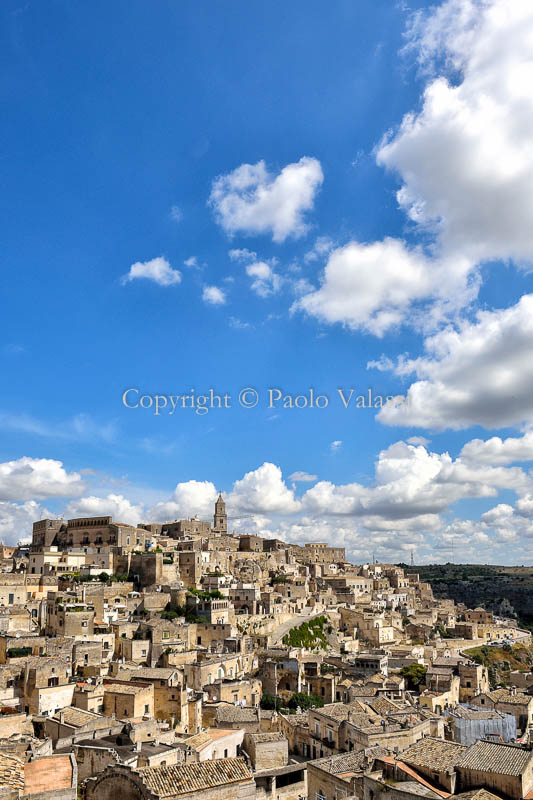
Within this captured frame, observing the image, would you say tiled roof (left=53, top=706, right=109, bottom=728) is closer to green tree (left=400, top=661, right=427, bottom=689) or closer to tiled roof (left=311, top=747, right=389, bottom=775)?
tiled roof (left=311, top=747, right=389, bottom=775)

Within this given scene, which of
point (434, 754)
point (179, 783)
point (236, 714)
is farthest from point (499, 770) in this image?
point (236, 714)

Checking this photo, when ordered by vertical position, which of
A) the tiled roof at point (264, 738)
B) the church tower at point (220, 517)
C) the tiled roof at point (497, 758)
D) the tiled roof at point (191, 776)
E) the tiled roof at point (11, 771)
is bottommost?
the tiled roof at point (264, 738)

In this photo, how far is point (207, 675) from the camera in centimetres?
4372

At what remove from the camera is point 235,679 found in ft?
145

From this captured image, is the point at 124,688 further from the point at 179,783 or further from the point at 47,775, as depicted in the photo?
the point at 179,783

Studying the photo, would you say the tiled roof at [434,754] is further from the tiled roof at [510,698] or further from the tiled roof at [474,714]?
the tiled roof at [510,698]

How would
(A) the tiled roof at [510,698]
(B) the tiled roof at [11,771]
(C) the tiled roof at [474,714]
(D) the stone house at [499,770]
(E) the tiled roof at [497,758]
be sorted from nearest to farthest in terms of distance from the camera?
1. (B) the tiled roof at [11,771]
2. (D) the stone house at [499,770]
3. (E) the tiled roof at [497,758]
4. (C) the tiled roof at [474,714]
5. (A) the tiled roof at [510,698]

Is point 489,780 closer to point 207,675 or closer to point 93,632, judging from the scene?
point 207,675

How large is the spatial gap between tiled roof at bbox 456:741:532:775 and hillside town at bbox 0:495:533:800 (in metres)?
0.08

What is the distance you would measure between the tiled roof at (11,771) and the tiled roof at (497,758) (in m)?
13.9

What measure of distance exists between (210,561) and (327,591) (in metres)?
14.0

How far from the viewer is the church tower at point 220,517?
109125mm

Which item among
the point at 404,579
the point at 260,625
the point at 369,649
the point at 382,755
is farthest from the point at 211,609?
the point at 404,579

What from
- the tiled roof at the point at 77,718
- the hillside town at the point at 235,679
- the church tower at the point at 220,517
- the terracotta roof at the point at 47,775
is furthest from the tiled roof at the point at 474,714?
the church tower at the point at 220,517
